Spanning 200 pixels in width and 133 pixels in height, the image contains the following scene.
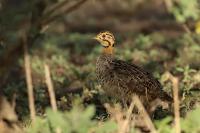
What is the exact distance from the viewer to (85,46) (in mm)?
15781

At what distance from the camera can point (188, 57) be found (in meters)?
13.1

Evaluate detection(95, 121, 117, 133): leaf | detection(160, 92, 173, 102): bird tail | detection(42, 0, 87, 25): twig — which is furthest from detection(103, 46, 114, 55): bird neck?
detection(95, 121, 117, 133): leaf

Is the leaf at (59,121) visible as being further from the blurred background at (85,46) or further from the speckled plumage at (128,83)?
the speckled plumage at (128,83)

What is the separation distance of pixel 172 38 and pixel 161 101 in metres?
7.95

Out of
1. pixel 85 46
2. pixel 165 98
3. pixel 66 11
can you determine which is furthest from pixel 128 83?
pixel 85 46

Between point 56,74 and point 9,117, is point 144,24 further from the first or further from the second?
point 9,117

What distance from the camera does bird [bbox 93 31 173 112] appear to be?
8.27 m

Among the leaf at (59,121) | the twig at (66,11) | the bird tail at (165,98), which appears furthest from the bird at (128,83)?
the leaf at (59,121)

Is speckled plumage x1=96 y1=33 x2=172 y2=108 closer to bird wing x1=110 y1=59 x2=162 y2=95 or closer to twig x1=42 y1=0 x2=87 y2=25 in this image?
bird wing x1=110 y1=59 x2=162 y2=95

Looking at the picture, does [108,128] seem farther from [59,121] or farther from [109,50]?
[109,50]

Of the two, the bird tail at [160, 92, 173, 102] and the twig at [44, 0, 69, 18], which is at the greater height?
the twig at [44, 0, 69, 18]

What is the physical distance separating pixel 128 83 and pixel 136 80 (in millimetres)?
89

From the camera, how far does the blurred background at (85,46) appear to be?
6309mm

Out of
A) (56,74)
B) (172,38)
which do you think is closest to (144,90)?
(56,74)
